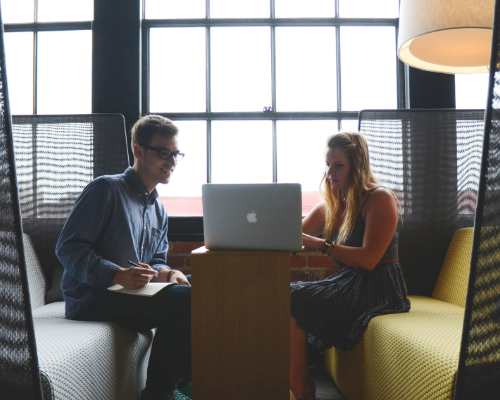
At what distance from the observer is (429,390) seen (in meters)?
1.20

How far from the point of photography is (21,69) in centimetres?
275

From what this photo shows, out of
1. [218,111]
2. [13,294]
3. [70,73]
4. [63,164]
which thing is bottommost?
[13,294]

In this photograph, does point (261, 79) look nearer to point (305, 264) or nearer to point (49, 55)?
point (305, 264)

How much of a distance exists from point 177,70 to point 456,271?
200 cm

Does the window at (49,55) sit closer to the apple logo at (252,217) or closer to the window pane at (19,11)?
the window pane at (19,11)

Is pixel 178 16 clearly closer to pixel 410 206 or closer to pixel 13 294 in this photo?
pixel 410 206

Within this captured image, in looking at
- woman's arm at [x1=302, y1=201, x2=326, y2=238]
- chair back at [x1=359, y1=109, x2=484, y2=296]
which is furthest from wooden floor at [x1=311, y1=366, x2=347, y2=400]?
woman's arm at [x1=302, y1=201, x2=326, y2=238]

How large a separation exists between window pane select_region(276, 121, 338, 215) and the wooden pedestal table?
134cm

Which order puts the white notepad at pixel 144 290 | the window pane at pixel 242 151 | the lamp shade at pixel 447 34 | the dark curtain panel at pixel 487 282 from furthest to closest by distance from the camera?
the window pane at pixel 242 151, the white notepad at pixel 144 290, the lamp shade at pixel 447 34, the dark curtain panel at pixel 487 282

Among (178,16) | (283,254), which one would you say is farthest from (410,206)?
(178,16)

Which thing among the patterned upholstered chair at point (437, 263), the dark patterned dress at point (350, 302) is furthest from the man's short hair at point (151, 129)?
the patterned upholstered chair at point (437, 263)

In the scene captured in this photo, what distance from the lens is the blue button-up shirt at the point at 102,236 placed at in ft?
5.31

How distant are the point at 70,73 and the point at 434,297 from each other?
2.54 metres

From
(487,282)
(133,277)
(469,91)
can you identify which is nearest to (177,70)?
(133,277)
